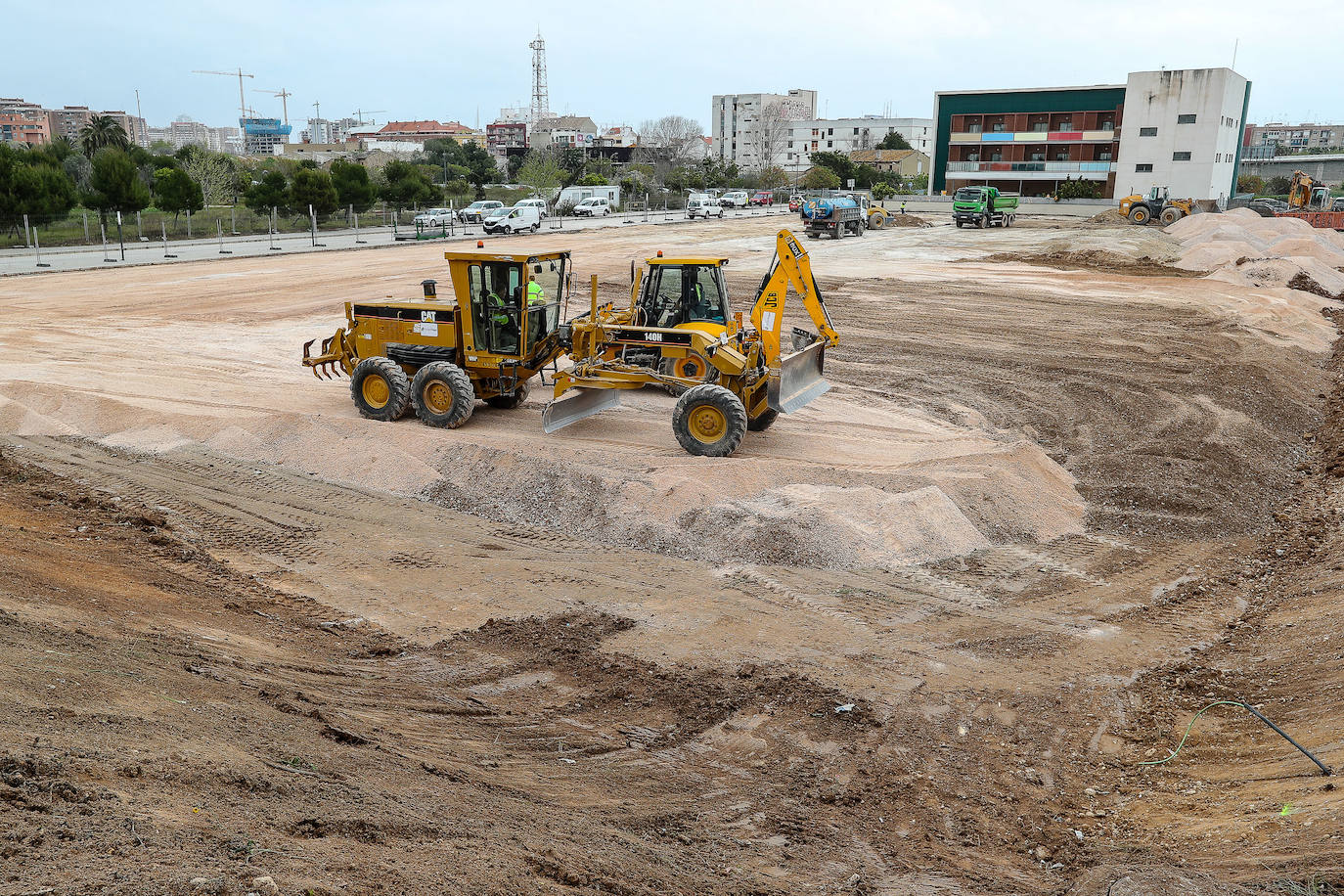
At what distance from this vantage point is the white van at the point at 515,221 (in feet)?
162

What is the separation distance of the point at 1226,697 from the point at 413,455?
360 inches

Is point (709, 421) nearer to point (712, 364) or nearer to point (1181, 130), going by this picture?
point (712, 364)

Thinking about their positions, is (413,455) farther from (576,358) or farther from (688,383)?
(688,383)

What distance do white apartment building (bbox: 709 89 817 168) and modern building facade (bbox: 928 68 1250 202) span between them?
7710 centimetres

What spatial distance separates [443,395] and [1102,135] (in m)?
76.1

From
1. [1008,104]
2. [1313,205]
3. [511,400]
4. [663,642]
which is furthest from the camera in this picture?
[1008,104]

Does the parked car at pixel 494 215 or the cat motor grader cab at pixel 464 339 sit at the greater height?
the parked car at pixel 494 215

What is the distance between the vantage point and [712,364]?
13.2 meters

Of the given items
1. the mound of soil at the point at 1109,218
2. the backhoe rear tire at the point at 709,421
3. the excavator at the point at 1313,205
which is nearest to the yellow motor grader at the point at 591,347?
the backhoe rear tire at the point at 709,421

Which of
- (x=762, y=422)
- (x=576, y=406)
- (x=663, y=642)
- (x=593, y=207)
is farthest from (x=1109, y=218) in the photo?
(x=663, y=642)

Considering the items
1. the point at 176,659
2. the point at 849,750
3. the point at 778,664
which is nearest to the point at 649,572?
the point at 778,664

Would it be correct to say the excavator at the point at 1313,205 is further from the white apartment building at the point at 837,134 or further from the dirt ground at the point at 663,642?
the white apartment building at the point at 837,134

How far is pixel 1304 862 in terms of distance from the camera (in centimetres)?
498

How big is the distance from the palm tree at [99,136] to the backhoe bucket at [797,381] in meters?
63.9
